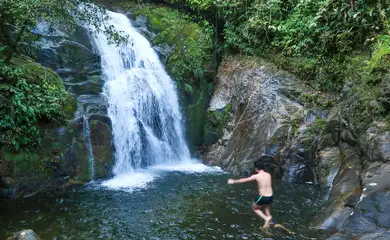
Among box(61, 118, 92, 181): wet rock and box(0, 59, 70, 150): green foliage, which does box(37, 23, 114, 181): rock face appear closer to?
box(61, 118, 92, 181): wet rock

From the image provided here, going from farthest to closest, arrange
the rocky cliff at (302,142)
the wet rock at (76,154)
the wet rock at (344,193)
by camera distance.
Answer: the wet rock at (76,154) → the wet rock at (344,193) → the rocky cliff at (302,142)

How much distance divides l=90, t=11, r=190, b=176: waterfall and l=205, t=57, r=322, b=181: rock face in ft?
5.24

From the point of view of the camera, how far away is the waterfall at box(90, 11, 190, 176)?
11.4 m

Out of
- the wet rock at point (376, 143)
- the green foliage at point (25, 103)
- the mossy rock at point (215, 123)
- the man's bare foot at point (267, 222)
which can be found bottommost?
the man's bare foot at point (267, 222)

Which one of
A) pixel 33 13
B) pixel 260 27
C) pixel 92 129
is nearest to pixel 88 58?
pixel 92 129

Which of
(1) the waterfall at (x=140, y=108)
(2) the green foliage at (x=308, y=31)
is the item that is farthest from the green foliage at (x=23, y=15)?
(2) the green foliage at (x=308, y=31)

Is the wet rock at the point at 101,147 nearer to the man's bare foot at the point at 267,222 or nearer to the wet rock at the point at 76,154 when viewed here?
the wet rock at the point at 76,154

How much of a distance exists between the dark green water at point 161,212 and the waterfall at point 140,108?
232 centimetres

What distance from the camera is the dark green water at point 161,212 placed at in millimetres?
6434

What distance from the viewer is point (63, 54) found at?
11.8 m

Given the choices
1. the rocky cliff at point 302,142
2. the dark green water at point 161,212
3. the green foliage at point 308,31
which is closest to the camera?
the rocky cliff at point 302,142

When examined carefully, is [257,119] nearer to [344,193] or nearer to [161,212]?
[344,193]

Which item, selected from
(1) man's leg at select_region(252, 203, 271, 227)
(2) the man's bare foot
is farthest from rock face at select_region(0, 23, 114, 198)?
(2) the man's bare foot

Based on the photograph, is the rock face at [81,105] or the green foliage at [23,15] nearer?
the green foliage at [23,15]
